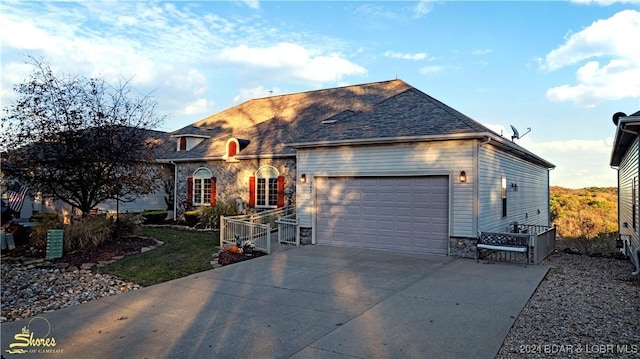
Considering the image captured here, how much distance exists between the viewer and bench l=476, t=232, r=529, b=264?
32.3 feet

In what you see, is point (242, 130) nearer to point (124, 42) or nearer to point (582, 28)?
point (124, 42)

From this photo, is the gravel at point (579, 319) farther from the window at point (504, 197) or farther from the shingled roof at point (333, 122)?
the shingled roof at point (333, 122)

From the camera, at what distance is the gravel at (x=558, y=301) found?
15.0 ft

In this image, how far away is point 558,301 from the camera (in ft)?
21.6

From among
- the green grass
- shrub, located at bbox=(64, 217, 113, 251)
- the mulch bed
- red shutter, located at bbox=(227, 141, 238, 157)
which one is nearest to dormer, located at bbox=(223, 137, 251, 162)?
red shutter, located at bbox=(227, 141, 238, 157)

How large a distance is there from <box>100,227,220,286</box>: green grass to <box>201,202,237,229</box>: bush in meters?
2.22

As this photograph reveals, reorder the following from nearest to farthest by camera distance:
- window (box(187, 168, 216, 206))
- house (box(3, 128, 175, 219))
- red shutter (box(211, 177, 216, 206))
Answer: red shutter (box(211, 177, 216, 206)) → window (box(187, 168, 216, 206)) → house (box(3, 128, 175, 219))

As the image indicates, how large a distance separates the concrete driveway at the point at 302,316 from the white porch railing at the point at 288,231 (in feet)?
12.2

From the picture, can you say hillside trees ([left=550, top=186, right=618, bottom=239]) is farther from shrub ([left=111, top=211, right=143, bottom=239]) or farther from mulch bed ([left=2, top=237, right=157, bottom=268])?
shrub ([left=111, top=211, right=143, bottom=239])

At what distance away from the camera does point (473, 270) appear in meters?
9.08

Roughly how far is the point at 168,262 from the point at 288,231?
4.13m

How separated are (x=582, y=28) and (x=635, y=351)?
10180mm

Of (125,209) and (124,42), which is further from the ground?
(124,42)

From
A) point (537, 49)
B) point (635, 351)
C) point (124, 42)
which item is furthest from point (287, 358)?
point (537, 49)
